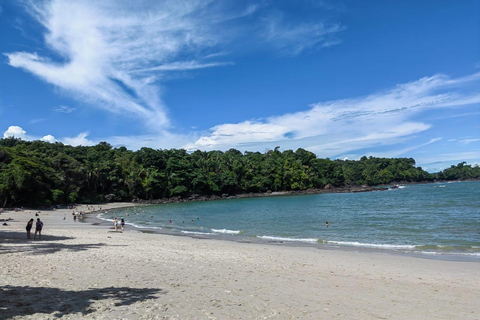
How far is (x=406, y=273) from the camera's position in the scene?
40.5ft

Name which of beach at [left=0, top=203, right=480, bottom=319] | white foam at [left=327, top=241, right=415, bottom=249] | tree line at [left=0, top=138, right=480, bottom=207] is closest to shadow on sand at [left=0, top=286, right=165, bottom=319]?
beach at [left=0, top=203, right=480, bottom=319]

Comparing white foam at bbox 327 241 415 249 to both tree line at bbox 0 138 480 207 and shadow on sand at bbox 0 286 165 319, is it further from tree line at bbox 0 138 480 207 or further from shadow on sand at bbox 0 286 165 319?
tree line at bbox 0 138 480 207

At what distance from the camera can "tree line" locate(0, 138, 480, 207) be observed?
184 ft

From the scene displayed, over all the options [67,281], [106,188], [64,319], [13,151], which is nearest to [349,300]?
Result: [64,319]

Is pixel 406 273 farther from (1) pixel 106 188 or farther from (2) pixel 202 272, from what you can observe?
(1) pixel 106 188

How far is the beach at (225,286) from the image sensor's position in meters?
7.11

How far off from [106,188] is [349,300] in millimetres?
85101

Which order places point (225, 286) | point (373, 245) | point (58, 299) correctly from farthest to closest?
point (373, 245) → point (225, 286) → point (58, 299)

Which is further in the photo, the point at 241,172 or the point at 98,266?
the point at 241,172

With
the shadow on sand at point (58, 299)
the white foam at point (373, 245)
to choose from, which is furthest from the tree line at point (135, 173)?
the white foam at point (373, 245)

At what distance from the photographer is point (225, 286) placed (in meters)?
9.45

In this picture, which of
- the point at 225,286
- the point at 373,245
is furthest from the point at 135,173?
the point at 225,286

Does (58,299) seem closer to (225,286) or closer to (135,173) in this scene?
(225,286)

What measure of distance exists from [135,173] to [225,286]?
272 ft
